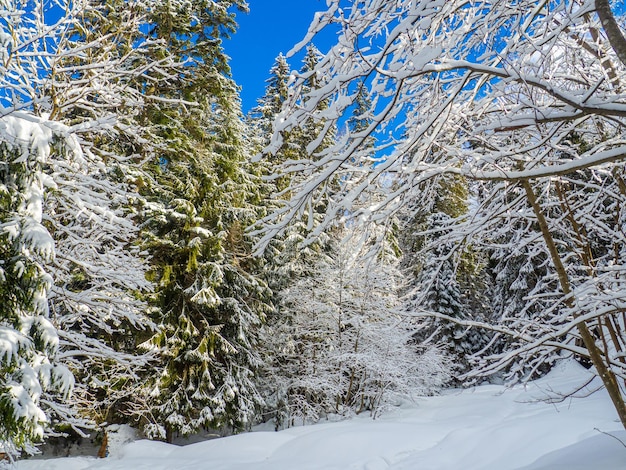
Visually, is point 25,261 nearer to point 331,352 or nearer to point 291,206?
point 291,206

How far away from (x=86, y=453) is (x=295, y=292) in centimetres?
708

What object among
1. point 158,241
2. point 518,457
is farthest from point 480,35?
point 158,241

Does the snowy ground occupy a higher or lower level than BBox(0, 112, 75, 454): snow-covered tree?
lower

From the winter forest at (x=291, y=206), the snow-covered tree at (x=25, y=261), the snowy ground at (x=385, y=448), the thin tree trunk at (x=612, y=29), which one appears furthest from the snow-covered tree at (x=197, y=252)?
the thin tree trunk at (x=612, y=29)

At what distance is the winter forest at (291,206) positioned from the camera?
7.04 ft

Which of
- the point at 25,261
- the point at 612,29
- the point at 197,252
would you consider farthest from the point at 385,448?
the point at 612,29

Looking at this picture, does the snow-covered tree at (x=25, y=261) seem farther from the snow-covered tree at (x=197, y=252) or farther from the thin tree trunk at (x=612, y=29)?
the snow-covered tree at (x=197, y=252)

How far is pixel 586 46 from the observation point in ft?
9.48

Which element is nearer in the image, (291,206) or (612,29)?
(612,29)

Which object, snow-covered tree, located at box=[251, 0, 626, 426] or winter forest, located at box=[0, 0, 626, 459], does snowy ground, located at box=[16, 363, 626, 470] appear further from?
snow-covered tree, located at box=[251, 0, 626, 426]

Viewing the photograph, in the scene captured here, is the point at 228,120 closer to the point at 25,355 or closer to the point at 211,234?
the point at 211,234

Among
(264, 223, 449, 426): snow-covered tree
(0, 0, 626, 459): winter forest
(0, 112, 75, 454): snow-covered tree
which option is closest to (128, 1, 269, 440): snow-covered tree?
(0, 0, 626, 459): winter forest

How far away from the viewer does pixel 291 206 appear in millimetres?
2229

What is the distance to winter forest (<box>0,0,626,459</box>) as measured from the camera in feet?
7.04
